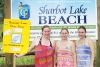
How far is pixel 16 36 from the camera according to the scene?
681 cm

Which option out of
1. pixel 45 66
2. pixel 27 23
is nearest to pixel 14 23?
pixel 27 23

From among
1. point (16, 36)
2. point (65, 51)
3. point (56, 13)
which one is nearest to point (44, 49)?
point (65, 51)

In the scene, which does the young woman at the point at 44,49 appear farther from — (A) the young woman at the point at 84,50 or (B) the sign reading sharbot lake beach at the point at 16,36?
(A) the young woman at the point at 84,50

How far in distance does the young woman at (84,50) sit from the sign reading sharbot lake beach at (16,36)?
761mm

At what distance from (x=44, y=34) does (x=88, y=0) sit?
811mm

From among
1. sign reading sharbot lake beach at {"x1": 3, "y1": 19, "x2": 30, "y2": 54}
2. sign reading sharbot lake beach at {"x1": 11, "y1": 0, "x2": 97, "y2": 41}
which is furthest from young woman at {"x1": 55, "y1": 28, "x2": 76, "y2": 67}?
sign reading sharbot lake beach at {"x1": 3, "y1": 19, "x2": 30, "y2": 54}

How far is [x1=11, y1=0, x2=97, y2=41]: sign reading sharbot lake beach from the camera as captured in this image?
269 inches

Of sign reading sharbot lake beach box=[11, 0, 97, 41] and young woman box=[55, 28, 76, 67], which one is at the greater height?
sign reading sharbot lake beach box=[11, 0, 97, 41]

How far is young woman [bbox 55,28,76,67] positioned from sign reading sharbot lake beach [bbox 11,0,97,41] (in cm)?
7

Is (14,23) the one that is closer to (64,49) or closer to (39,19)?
(39,19)

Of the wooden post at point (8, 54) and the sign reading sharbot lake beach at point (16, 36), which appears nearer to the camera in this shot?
the sign reading sharbot lake beach at point (16, 36)

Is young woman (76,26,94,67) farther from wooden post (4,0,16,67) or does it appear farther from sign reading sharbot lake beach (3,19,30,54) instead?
wooden post (4,0,16,67)

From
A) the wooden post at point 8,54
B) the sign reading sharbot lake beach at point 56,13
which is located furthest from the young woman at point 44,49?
the wooden post at point 8,54

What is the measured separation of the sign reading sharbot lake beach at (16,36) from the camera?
22.3 ft
